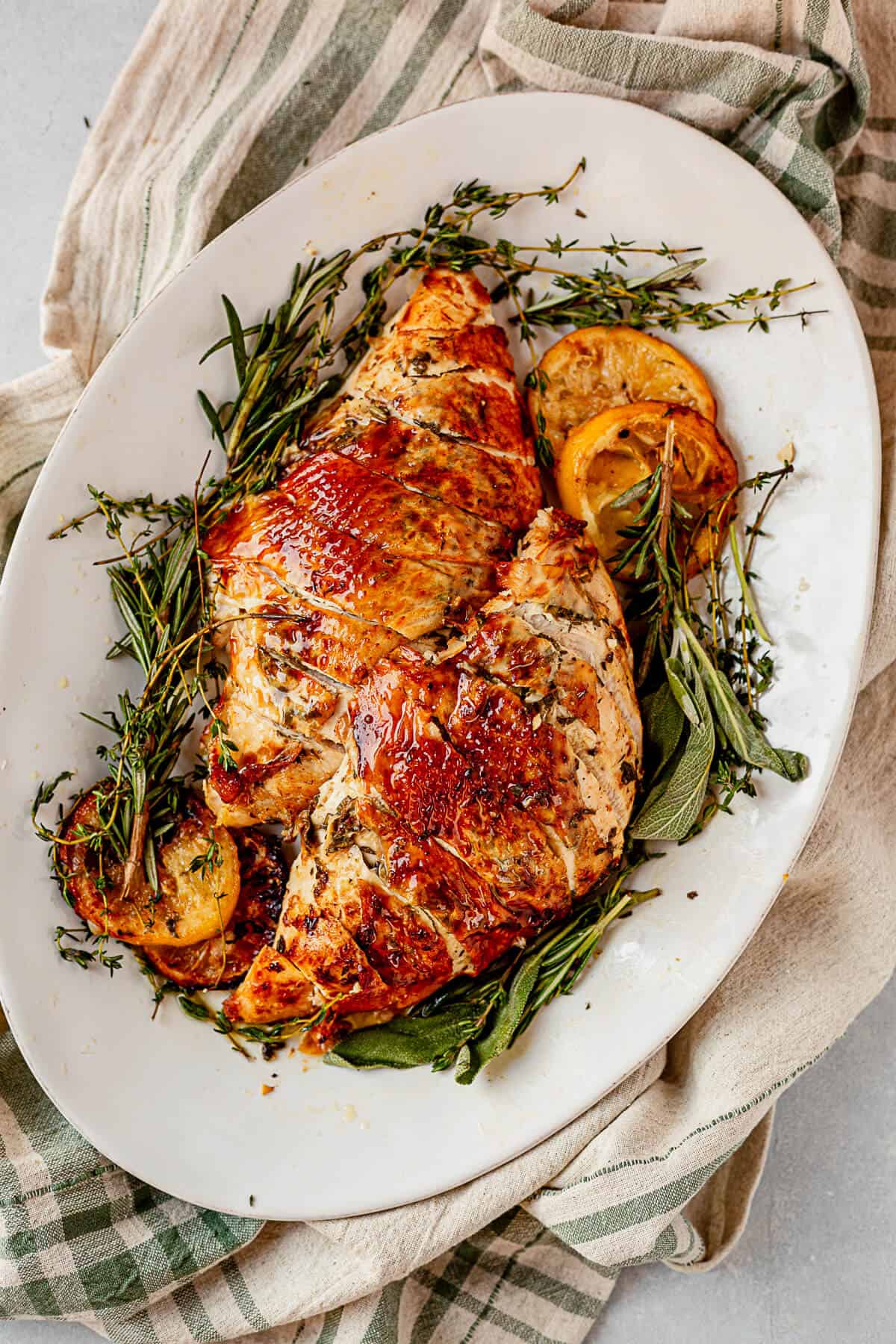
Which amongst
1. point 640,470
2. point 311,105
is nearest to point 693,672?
point 640,470

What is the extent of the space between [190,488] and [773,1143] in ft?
7.80

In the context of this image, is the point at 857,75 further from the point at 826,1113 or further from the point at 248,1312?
the point at 248,1312

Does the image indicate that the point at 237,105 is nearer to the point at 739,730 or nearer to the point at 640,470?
the point at 640,470

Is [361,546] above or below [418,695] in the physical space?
above

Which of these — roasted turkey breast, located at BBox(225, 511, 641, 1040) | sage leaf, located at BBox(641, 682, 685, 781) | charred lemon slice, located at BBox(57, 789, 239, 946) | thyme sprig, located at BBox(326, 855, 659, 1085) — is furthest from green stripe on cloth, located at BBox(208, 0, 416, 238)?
thyme sprig, located at BBox(326, 855, 659, 1085)

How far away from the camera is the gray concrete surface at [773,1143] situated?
10.0 feet

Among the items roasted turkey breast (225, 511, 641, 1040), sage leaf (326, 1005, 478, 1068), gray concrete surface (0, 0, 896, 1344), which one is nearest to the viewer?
roasted turkey breast (225, 511, 641, 1040)

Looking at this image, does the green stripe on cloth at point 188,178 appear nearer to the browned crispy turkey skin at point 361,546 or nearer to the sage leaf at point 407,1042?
the browned crispy turkey skin at point 361,546

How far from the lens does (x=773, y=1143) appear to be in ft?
10.2

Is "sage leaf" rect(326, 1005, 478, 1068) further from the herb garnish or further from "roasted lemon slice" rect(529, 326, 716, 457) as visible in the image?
"roasted lemon slice" rect(529, 326, 716, 457)

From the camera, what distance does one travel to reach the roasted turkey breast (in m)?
2.29

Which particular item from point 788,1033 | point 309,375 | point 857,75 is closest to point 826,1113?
point 788,1033

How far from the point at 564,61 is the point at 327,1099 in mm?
2564

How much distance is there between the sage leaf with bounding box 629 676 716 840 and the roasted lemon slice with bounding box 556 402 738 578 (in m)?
0.38
